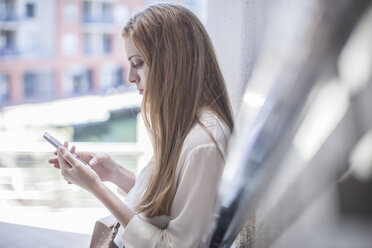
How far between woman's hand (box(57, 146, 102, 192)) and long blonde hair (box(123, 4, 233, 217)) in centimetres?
10

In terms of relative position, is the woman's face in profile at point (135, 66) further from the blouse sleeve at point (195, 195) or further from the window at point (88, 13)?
the window at point (88, 13)

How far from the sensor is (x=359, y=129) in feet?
1.30

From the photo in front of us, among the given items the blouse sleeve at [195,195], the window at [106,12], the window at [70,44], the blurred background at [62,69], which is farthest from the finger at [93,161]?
the window at [106,12]

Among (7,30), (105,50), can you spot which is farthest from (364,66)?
(105,50)

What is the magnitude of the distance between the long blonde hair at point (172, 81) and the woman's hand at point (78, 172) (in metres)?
0.10

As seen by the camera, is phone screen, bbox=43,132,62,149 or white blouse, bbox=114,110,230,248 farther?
phone screen, bbox=43,132,62,149

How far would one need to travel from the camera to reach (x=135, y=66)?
33.4 inches

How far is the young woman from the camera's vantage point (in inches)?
27.0

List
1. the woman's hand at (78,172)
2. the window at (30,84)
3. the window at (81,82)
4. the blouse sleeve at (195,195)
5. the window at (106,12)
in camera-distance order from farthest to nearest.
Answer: the window at (106,12) < the window at (81,82) < the window at (30,84) < the woman's hand at (78,172) < the blouse sleeve at (195,195)

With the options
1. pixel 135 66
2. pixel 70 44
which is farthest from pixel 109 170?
pixel 70 44

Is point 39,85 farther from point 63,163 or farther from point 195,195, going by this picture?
point 195,195

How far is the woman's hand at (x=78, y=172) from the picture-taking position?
30.9 inches

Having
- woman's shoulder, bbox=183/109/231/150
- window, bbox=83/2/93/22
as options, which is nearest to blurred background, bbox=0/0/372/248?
woman's shoulder, bbox=183/109/231/150

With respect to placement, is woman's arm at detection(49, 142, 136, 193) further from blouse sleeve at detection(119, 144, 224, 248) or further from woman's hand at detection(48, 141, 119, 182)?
blouse sleeve at detection(119, 144, 224, 248)
